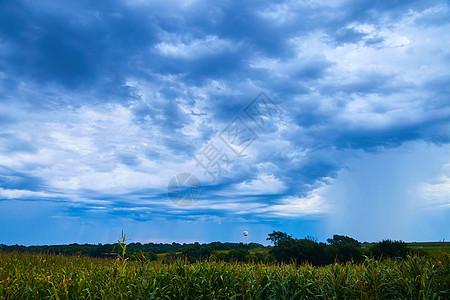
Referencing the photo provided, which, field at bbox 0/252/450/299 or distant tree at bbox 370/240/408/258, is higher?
field at bbox 0/252/450/299

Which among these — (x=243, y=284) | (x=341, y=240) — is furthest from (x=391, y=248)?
(x=243, y=284)

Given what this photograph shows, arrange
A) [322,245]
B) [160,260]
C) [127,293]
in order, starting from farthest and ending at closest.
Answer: [322,245], [160,260], [127,293]

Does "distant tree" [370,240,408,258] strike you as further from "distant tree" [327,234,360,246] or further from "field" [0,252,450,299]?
"field" [0,252,450,299]

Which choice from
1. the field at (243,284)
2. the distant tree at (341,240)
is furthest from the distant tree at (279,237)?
the field at (243,284)

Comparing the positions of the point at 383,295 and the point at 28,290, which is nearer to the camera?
the point at 383,295

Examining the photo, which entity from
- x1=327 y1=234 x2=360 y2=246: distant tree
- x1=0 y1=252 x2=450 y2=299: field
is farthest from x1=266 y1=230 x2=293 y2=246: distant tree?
x1=0 y1=252 x2=450 y2=299: field

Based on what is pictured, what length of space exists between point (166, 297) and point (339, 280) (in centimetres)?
384

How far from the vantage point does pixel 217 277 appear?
719 cm

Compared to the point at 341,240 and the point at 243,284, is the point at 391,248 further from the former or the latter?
the point at 243,284

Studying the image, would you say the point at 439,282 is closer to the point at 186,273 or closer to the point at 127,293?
the point at 186,273

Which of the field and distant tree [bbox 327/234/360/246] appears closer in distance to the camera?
the field

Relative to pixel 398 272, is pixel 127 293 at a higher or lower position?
lower

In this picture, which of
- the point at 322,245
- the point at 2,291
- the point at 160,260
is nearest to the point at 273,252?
the point at 322,245

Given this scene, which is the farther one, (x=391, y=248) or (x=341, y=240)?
(x=341, y=240)
